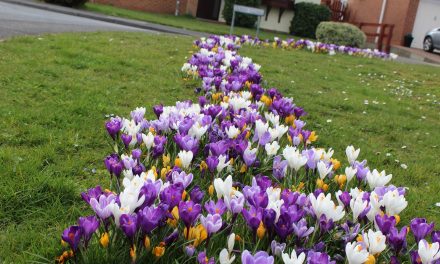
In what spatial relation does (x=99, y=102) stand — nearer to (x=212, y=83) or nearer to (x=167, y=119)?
(x=212, y=83)

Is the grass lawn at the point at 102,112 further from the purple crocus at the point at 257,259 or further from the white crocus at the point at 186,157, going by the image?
the purple crocus at the point at 257,259

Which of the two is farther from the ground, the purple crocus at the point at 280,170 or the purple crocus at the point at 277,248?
the purple crocus at the point at 280,170

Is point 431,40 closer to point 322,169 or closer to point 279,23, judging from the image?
point 279,23

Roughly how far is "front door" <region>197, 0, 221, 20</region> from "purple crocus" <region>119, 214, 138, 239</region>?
3211cm

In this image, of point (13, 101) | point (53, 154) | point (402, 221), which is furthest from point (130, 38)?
point (402, 221)

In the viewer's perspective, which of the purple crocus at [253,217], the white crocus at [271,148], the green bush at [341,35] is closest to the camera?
the purple crocus at [253,217]

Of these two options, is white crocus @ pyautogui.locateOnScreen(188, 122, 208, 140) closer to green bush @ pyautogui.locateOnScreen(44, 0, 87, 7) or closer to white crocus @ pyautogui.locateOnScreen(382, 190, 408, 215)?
white crocus @ pyautogui.locateOnScreen(382, 190, 408, 215)

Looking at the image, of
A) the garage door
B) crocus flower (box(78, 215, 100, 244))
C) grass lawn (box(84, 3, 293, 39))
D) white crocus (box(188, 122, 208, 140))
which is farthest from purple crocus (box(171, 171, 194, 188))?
the garage door

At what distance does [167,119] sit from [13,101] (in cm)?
218

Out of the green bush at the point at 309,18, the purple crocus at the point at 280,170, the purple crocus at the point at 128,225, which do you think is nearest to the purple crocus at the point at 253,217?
the purple crocus at the point at 128,225

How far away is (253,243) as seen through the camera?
2361mm

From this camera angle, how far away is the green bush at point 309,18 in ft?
95.1

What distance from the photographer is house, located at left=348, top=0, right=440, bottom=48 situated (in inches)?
1041

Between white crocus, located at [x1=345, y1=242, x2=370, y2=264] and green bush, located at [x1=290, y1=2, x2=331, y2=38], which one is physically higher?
green bush, located at [x1=290, y1=2, x2=331, y2=38]
